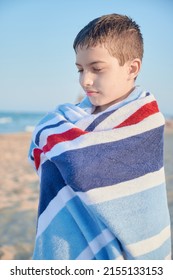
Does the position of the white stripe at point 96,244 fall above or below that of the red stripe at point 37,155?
below

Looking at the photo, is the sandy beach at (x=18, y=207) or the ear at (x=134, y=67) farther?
the sandy beach at (x=18, y=207)

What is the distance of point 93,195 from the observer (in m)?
0.95

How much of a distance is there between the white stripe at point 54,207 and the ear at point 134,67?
1.35 feet

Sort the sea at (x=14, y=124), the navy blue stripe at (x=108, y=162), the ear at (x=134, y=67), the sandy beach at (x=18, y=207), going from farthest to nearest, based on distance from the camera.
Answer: the sea at (x=14, y=124) < the sandy beach at (x=18, y=207) < the ear at (x=134, y=67) < the navy blue stripe at (x=108, y=162)

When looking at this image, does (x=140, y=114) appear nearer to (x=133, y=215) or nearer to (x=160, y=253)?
(x=133, y=215)

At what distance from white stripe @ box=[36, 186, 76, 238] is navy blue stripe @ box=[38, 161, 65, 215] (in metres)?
0.01

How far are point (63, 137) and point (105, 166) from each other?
15cm

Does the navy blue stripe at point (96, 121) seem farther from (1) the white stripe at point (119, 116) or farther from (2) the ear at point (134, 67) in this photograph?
(2) the ear at point (134, 67)

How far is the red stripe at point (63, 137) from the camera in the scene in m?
0.99

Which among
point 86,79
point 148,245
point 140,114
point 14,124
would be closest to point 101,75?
point 86,79

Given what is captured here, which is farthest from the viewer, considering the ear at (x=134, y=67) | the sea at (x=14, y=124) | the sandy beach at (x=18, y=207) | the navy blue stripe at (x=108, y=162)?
the sea at (x=14, y=124)

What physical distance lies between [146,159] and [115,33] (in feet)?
1.27

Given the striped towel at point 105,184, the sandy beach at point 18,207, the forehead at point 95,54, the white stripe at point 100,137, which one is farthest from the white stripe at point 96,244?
the sandy beach at point 18,207

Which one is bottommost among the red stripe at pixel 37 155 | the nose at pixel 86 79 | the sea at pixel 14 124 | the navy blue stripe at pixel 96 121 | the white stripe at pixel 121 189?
the sea at pixel 14 124
